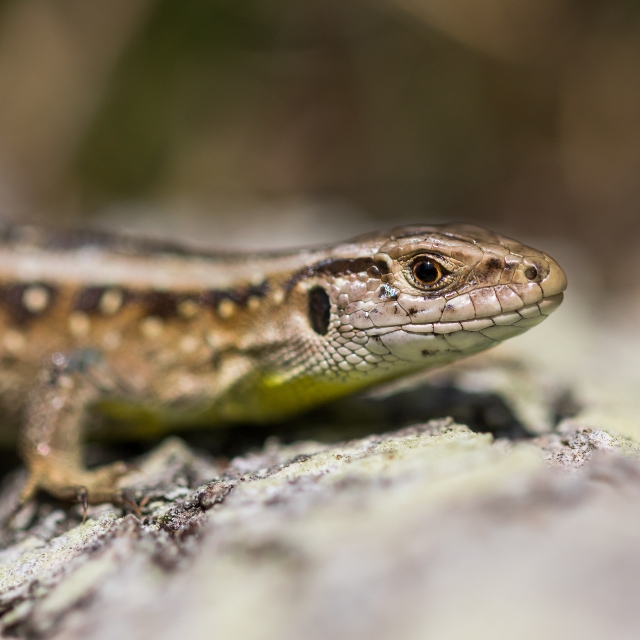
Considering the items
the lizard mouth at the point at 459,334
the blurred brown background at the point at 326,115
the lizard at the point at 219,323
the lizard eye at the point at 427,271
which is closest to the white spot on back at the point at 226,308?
the lizard at the point at 219,323

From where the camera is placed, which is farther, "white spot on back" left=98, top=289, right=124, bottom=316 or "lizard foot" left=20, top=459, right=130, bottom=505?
"white spot on back" left=98, top=289, right=124, bottom=316

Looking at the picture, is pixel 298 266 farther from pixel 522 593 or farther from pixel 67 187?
pixel 67 187

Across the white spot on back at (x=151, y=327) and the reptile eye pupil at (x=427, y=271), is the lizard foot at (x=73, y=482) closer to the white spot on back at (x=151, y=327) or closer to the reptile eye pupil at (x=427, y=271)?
the white spot on back at (x=151, y=327)

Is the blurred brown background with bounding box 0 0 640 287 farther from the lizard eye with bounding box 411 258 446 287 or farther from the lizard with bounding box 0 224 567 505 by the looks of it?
the lizard eye with bounding box 411 258 446 287

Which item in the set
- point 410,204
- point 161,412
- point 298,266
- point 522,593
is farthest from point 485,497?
point 410,204

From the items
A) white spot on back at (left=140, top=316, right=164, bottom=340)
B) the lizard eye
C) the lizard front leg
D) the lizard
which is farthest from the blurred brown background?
the lizard eye

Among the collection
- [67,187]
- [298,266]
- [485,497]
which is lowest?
[485,497]

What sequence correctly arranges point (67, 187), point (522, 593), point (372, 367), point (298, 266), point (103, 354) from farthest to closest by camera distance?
point (67, 187), point (103, 354), point (298, 266), point (372, 367), point (522, 593)

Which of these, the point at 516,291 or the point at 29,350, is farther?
the point at 29,350
